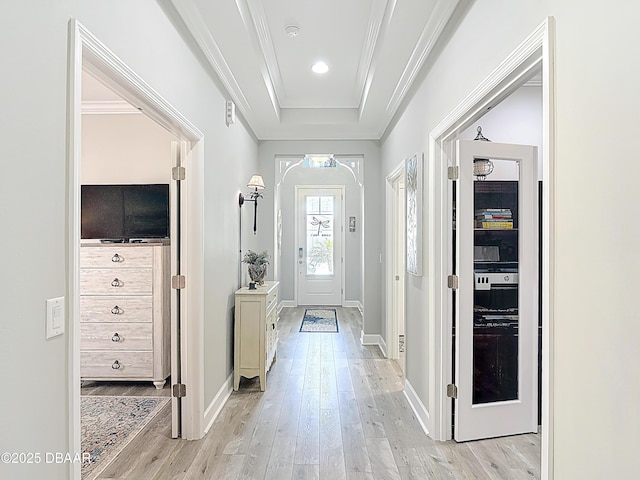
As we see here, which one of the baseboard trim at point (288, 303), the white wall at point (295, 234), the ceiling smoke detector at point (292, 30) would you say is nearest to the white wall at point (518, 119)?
the ceiling smoke detector at point (292, 30)

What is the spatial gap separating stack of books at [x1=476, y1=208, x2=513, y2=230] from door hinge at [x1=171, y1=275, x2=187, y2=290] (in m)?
2.07

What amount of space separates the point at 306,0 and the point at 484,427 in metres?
3.12

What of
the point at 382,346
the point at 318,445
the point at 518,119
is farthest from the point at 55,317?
the point at 382,346

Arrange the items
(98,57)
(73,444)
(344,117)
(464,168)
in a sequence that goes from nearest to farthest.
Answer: (73,444) → (98,57) → (464,168) → (344,117)

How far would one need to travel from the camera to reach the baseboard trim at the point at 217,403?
2883 mm

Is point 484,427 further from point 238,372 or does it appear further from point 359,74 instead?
point 359,74

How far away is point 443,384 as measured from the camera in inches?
105

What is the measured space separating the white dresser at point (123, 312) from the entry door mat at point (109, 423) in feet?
0.98

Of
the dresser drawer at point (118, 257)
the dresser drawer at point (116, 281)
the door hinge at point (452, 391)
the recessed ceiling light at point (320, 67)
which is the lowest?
the door hinge at point (452, 391)

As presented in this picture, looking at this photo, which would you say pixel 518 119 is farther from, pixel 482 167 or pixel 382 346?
pixel 382 346

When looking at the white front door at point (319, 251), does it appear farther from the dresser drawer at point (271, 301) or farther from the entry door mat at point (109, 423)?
the entry door mat at point (109, 423)

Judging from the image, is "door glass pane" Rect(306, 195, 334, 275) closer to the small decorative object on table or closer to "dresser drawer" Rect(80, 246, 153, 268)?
the small decorative object on table

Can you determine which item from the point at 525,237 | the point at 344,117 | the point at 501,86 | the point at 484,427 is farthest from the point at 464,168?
the point at 344,117

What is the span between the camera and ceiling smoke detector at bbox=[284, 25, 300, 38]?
3.00m
